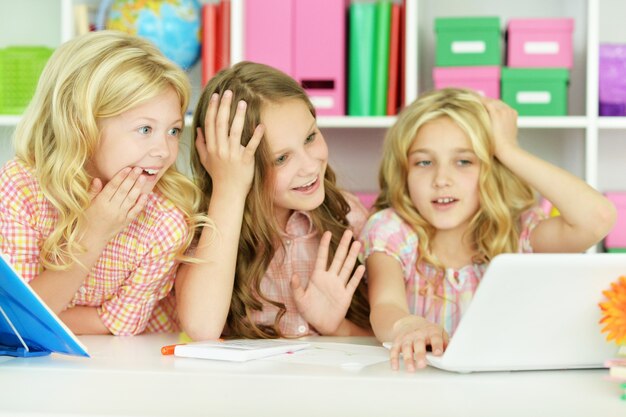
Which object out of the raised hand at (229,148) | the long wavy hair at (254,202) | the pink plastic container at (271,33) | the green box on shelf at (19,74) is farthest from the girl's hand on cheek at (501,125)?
the green box on shelf at (19,74)

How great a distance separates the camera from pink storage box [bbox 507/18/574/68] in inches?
100

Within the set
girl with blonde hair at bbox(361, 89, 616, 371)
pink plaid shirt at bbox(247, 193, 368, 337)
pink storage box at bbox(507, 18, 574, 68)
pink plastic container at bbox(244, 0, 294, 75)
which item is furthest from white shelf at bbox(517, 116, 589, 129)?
pink plaid shirt at bbox(247, 193, 368, 337)

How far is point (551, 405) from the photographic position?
78 cm

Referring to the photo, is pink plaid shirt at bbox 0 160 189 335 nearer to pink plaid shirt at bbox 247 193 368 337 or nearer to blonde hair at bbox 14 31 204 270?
blonde hair at bbox 14 31 204 270

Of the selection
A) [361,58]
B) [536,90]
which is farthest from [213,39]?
[536,90]

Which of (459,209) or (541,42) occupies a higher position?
(541,42)

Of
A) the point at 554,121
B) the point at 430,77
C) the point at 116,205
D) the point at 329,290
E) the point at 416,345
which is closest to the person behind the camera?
the point at 416,345

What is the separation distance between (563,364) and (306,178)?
0.69 meters

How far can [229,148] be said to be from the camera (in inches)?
56.2

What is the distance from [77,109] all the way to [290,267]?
52 centimetres

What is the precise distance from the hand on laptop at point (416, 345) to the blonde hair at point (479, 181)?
1.84 feet

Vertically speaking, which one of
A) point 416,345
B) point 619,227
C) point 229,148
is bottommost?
point 619,227

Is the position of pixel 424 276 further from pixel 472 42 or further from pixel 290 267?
pixel 472 42

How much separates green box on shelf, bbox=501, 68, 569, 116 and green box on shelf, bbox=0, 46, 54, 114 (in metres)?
1.45
